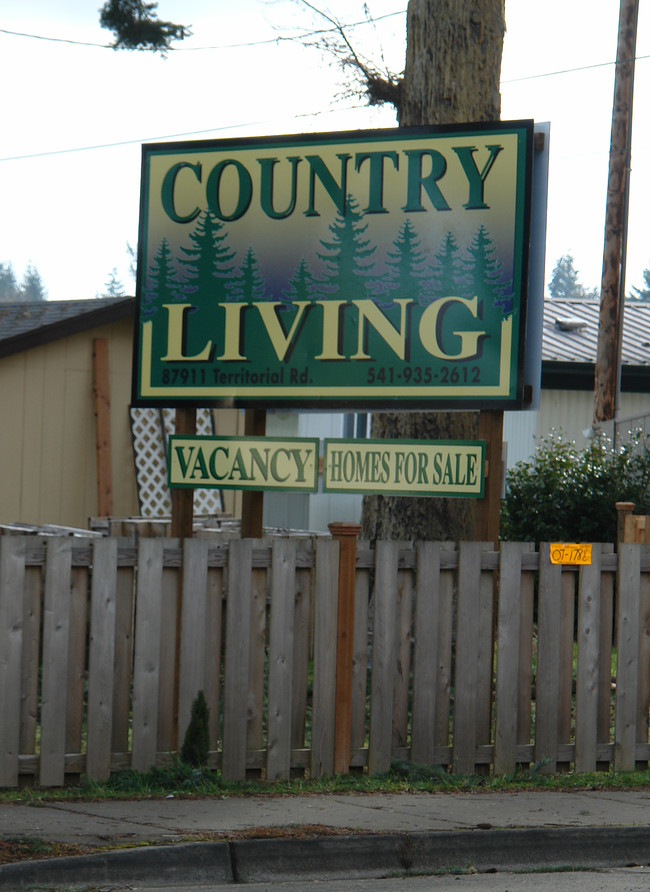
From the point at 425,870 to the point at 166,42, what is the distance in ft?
36.8

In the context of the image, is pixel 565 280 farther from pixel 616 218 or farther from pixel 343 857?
pixel 343 857

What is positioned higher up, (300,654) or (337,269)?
(337,269)

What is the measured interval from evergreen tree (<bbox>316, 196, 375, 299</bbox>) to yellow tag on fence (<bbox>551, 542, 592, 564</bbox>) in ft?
6.98

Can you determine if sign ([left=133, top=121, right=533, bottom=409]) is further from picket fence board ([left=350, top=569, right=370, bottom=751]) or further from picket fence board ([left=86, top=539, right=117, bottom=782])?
picket fence board ([left=86, top=539, right=117, bottom=782])

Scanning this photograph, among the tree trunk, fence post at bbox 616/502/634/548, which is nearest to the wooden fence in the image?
the tree trunk

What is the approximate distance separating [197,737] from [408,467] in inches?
82.8

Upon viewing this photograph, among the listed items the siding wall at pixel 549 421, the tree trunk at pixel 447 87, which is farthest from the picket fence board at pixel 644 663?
the siding wall at pixel 549 421

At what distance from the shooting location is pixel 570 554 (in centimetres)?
745

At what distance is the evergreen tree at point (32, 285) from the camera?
531ft

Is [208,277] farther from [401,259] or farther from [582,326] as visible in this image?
[582,326]

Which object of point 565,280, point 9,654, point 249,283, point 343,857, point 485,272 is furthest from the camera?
point 565,280

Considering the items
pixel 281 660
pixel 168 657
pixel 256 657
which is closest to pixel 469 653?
pixel 281 660

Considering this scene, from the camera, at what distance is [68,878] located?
491cm

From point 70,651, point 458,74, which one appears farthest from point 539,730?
point 458,74
